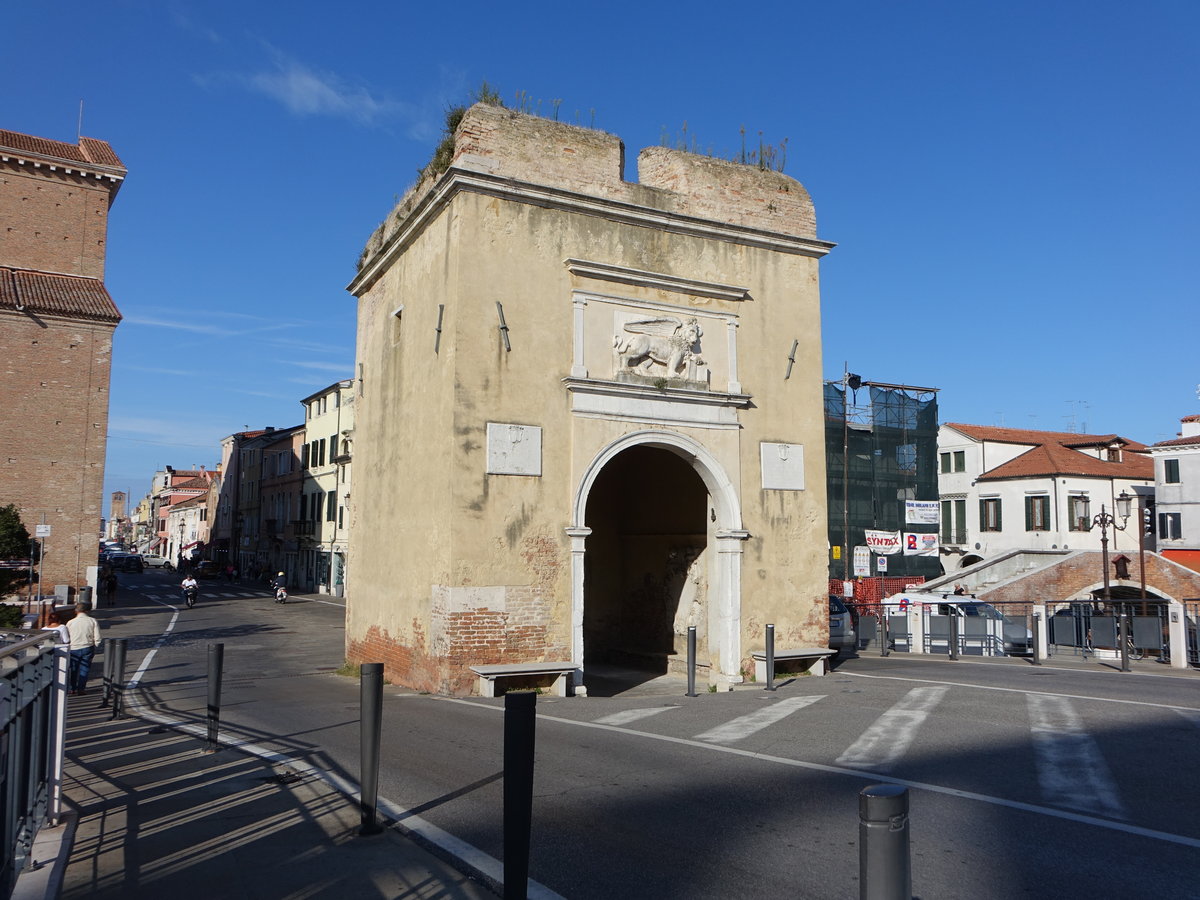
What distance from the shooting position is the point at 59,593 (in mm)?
31484

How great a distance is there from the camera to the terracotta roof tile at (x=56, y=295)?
36.5 meters

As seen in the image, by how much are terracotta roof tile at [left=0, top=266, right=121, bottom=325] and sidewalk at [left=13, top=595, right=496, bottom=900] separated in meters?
34.8

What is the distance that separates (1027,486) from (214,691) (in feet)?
155

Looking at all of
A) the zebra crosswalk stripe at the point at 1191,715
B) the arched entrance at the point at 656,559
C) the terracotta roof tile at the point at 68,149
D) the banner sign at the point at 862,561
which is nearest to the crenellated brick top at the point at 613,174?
the arched entrance at the point at 656,559

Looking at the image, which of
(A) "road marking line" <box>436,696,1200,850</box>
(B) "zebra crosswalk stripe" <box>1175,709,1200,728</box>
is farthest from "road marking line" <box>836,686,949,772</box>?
(B) "zebra crosswalk stripe" <box>1175,709,1200,728</box>

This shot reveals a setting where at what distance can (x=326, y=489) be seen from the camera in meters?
54.9

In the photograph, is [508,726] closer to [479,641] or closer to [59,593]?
[479,641]

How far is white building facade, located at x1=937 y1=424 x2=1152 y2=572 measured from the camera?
152 feet

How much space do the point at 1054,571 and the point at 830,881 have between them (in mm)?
31523

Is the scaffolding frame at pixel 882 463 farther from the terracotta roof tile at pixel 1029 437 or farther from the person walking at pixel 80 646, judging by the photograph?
the person walking at pixel 80 646

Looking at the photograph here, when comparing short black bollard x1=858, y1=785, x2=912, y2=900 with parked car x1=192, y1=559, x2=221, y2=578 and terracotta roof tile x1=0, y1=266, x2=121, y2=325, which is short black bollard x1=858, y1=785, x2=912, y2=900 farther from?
parked car x1=192, y1=559, x2=221, y2=578

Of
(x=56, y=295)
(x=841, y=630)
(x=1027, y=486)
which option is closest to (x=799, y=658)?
(x=841, y=630)

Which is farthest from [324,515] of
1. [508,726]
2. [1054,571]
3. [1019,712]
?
[508,726]

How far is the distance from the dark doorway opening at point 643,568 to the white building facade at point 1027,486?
110 ft
